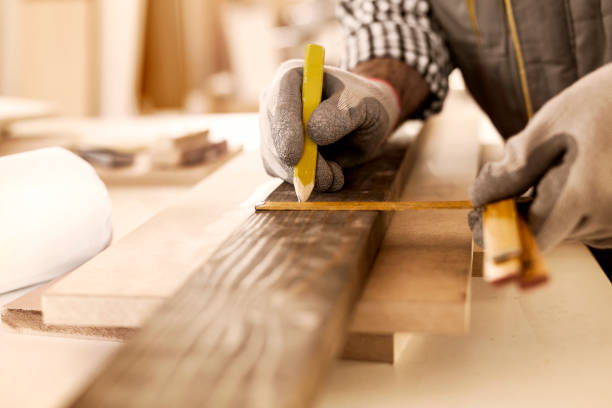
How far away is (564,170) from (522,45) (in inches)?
26.1

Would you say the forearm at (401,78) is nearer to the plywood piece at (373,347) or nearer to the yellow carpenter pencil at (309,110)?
the yellow carpenter pencil at (309,110)

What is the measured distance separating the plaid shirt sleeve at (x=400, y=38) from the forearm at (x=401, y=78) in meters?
0.02

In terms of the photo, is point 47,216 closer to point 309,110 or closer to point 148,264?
point 148,264

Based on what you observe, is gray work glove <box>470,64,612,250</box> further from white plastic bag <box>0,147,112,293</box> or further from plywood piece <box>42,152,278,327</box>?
white plastic bag <box>0,147,112,293</box>

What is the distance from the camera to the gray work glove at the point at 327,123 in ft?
2.56

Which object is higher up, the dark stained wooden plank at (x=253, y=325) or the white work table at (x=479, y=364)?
the dark stained wooden plank at (x=253, y=325)

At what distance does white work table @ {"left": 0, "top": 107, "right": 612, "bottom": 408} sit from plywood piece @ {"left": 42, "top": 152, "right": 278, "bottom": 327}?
0.06 meters

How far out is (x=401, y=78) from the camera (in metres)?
1.24

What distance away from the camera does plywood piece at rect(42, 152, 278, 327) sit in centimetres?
61

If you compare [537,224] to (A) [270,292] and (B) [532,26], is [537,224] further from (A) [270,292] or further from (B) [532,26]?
(B) [532,26]

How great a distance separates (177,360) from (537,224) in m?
0.45

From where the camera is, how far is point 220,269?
0.59 m

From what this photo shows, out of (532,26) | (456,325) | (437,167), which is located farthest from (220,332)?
(532,26)

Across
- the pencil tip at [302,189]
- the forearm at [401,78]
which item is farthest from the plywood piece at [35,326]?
the forearm at [401,78]
